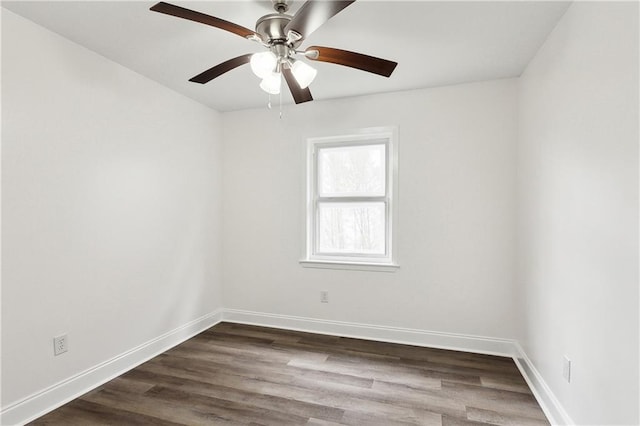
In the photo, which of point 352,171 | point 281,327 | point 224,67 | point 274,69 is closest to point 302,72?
point 274,69

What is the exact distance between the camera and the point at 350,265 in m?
3.29

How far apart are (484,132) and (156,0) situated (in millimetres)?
2691

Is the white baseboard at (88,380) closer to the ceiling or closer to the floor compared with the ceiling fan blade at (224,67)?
closer to the floor

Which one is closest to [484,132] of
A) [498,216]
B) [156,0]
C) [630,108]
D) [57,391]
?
[498,216]

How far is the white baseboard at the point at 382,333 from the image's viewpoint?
113 inches

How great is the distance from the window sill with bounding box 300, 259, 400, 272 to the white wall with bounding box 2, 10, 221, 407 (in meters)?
1.22

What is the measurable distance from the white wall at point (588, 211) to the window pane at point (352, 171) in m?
1.38

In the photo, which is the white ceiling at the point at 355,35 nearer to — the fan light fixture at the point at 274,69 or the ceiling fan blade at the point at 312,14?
the fan light fixture at the point at 274,69

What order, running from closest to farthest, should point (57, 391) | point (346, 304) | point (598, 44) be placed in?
point (598, 44) < point (57, 391) < point (346, 304)

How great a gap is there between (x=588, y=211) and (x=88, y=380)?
11.0 ft

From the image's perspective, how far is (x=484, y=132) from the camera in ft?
9.46

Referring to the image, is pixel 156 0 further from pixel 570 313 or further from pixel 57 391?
pixel 570 313

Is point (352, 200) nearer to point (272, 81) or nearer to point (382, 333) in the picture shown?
point (382, 333)

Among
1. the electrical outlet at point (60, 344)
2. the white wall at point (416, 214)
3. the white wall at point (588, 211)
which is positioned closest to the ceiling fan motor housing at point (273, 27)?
the white wall at point (588, 211)
